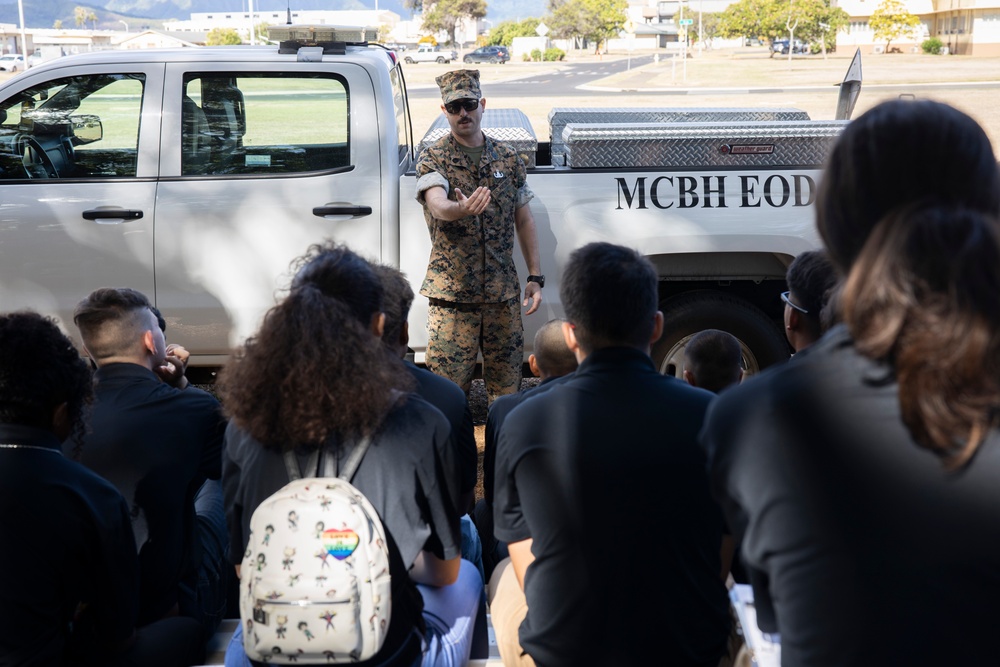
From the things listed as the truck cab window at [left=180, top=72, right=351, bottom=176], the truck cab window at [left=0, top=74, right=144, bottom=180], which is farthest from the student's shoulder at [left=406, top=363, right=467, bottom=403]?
the truck cab window at [left=0, top=74, right=144, bottom=180]

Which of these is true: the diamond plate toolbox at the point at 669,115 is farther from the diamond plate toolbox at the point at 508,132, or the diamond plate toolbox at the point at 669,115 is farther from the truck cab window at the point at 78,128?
the truck cab window at the point at 78,128

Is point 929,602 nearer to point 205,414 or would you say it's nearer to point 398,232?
point 205,414

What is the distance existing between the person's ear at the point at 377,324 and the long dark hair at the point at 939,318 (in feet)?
4.56

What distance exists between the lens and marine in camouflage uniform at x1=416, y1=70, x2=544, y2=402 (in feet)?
14.6

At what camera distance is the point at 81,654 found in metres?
2.38

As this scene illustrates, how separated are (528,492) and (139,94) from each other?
3.59 metres

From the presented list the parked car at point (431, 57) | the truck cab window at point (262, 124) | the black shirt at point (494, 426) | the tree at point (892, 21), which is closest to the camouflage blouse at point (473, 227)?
the truck cab window at point (262, 124)

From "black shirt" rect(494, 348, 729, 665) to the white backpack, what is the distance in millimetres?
A: 355

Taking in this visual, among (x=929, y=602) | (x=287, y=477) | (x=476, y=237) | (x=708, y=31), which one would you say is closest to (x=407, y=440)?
(x=287, y=477)

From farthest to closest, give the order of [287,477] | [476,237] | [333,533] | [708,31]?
[708,31] → [476,237] → [287,477] → [333,533]

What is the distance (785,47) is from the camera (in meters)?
84.8

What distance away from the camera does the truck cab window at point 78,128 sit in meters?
4.84

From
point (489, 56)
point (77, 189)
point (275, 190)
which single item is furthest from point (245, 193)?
point (489, 56)

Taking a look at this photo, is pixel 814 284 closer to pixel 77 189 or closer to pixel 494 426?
pixel 494 426
